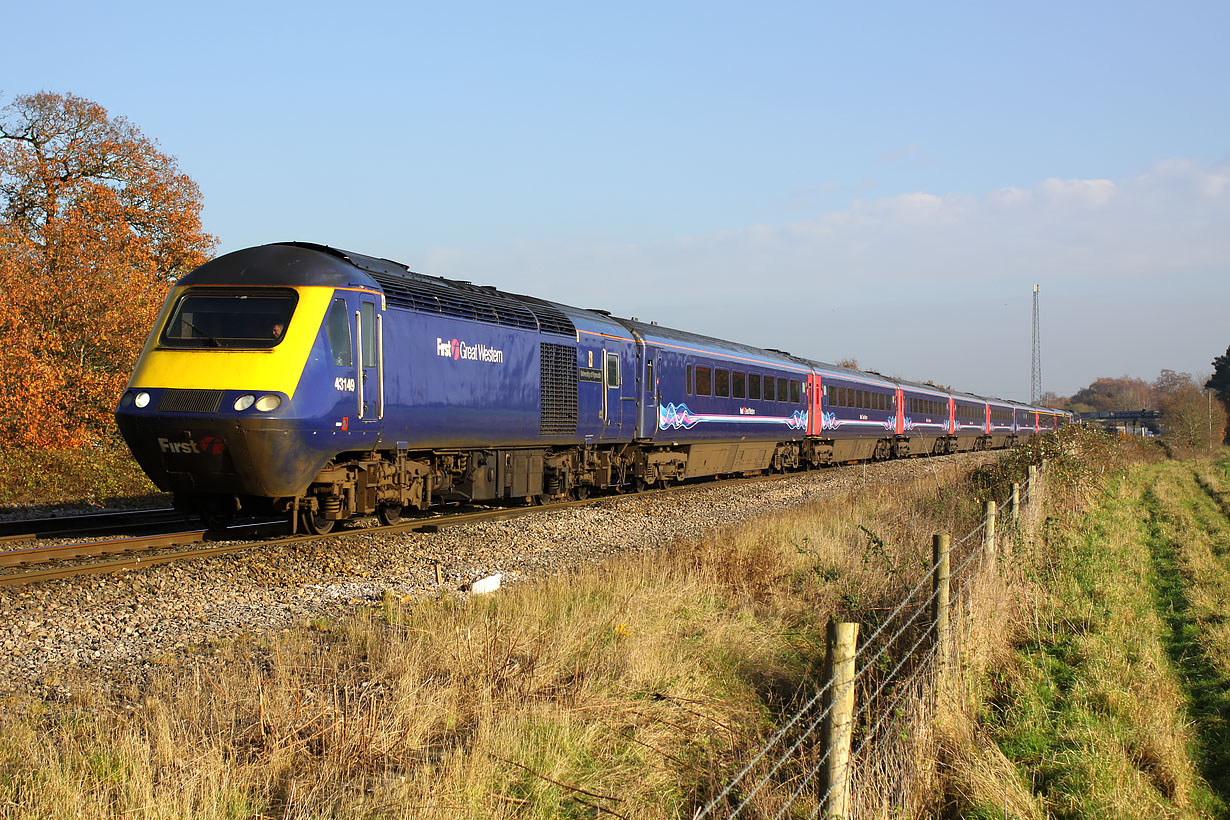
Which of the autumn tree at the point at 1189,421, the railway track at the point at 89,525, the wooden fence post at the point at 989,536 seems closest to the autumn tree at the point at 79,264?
the railway track at the point at 89,525

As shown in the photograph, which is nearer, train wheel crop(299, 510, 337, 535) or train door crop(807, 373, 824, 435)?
train wheel crop(299, 510, 337, 535)

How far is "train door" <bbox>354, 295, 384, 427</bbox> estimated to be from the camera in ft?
36.9

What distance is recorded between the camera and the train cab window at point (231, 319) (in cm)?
1060

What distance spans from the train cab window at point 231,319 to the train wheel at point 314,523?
95.5 inches

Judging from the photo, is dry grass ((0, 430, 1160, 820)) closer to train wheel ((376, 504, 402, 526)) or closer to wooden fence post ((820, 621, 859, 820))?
wooden fence post ((820, 621, 859, 820))

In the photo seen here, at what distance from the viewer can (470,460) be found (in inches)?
548

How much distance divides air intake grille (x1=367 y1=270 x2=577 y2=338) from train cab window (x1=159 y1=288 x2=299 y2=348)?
142 centimetres

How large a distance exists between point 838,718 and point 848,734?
0.15 meters

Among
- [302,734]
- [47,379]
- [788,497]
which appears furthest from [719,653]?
[47,379]

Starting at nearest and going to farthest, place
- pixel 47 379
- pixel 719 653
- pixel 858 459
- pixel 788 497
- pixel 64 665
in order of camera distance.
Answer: pixel 64 665 < pixel 719 653 < pixel 788 497 < pixel 47 379 < pixel 858 459

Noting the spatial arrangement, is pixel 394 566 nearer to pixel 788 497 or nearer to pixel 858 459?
pixel 788 497

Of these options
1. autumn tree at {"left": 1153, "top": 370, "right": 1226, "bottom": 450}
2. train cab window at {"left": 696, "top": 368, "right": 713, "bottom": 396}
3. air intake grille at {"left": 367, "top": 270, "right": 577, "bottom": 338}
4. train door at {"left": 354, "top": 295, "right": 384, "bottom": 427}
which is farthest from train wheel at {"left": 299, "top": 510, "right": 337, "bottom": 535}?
autumn tree at {"left": 1153, "top": 370, "right": 1226, "bottom": 450}

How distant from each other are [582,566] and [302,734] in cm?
573

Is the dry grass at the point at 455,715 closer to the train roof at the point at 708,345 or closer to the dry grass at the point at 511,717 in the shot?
the dry grass at the point at 511,717
